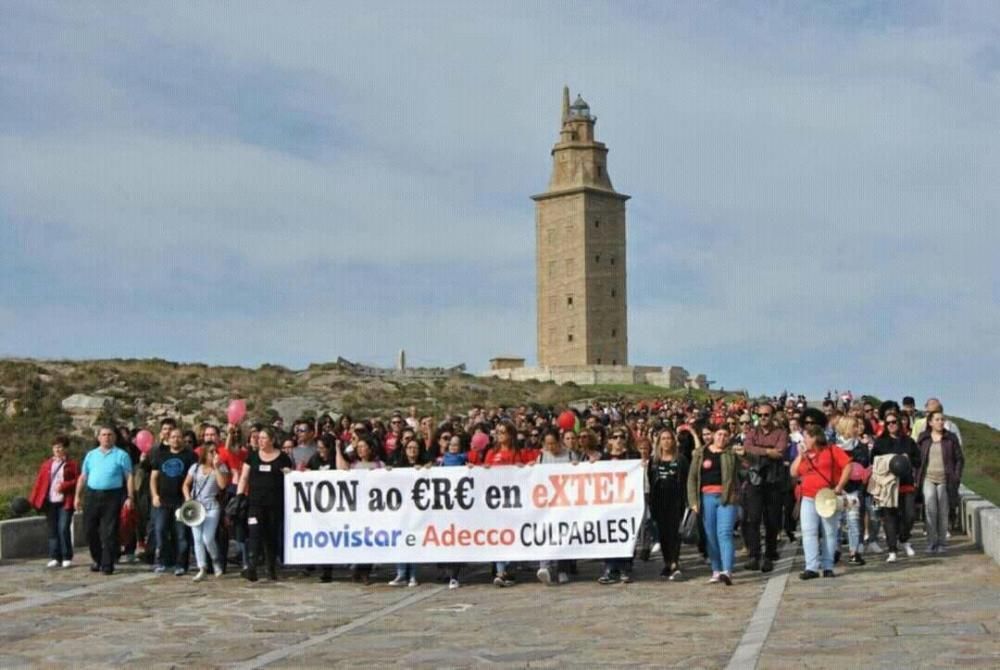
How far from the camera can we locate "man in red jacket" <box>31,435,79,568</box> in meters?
18.1

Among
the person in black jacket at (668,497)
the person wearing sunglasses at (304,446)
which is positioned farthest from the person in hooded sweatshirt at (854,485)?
the person wearing sunglasses at (304,446)

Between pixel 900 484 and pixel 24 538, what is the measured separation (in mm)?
11183

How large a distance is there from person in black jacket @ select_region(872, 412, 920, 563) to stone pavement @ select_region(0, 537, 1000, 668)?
0.57 m

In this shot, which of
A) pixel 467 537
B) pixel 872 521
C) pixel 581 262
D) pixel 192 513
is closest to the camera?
pixel 467 537

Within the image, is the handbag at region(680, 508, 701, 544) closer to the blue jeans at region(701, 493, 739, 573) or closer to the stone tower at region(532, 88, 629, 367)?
the blue jeans at region(701, 493, 739, 573)

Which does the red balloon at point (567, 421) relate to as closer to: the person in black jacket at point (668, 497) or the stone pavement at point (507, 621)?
the stone pavement at point (507, 621)

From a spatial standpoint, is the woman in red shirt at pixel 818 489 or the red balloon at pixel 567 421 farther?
the red balloon at pixel 567 421

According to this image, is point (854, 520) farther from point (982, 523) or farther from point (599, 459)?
point (599, 459)

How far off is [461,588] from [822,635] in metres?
5.42

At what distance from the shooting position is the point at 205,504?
17266 mm

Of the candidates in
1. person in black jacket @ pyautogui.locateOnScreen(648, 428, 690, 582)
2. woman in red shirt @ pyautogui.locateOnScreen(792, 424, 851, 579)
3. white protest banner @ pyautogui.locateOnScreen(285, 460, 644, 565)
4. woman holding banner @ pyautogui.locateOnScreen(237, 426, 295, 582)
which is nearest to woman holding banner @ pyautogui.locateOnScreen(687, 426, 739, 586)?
person in black jacket @ pyautogui.locateOnScreen(648, 428, 690, 582)

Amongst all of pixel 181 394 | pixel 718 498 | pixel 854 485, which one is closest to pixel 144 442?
pixel 718 498

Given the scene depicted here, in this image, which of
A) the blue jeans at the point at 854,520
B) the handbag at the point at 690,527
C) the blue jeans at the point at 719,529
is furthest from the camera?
the handbag at the point at 690,527

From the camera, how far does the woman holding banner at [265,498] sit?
16984 millimetres
